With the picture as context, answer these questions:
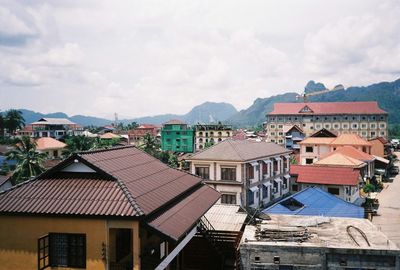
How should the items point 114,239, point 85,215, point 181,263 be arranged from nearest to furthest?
point 85,215, point 114,239, point 181,263

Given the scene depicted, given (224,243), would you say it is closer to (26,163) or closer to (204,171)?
(204,171)

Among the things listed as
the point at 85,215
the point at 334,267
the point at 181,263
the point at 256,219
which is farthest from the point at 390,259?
the point at 85,215

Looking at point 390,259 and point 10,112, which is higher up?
point 10,112

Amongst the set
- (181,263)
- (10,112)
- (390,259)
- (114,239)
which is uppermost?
(10,112)

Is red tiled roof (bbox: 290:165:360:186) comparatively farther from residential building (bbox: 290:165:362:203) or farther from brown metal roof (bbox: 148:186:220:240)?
brown metal roof (bbox: 148:186:220:240)

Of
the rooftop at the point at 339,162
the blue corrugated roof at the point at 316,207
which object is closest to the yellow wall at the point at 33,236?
the blue corrugated roof at the point at 316,207

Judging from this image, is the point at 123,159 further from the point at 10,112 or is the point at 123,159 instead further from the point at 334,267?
the point at 10,112

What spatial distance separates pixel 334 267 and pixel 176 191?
1013 centimetres

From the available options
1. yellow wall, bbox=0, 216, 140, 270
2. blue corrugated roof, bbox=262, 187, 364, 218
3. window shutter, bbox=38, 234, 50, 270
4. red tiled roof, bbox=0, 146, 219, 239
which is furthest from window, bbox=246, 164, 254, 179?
window shutter, bbox=38, 234, 50, 270

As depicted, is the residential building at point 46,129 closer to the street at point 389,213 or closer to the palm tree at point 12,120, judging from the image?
the palm tree at point 12,120

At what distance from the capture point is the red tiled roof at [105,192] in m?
14.4

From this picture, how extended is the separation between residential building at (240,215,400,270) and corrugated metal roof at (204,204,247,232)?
218 centimetres

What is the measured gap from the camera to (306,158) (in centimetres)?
7288

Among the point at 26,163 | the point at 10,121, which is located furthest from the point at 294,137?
the point at 10,121
